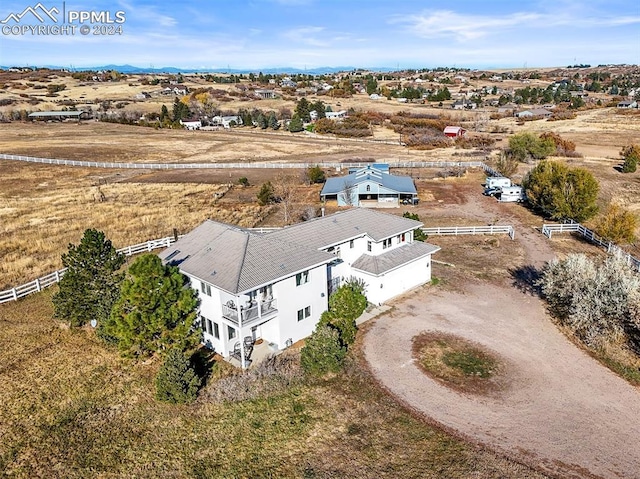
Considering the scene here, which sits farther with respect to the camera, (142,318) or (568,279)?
(568,279)

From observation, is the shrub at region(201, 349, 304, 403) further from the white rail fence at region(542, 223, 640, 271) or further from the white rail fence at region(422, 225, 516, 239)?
the white rail fence at region(542, 223, 640, 271)

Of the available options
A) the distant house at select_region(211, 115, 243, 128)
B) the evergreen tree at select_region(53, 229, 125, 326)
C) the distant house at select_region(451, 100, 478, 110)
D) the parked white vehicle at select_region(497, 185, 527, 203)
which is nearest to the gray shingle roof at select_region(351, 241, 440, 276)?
the evergreen tree at select_region(53, 229, 125, 326)

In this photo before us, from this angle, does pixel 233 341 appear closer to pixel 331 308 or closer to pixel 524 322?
pixel 331 308

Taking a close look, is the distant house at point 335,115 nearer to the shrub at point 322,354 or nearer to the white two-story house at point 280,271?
the white two-story house at point 280,271

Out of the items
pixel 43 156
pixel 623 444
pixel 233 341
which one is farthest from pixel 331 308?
pixel 43 156

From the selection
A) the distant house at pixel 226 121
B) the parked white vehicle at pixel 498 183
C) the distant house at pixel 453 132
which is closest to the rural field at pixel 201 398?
the parked white vehicle at pixel 498 183

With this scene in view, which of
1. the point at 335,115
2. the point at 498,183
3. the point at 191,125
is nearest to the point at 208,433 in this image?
the point at 498,183
